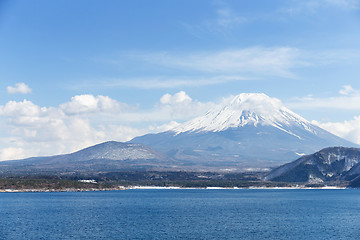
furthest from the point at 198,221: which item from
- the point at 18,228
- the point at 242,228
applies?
the point at 18,228

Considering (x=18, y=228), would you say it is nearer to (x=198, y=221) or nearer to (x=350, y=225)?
(x=198, y=221)

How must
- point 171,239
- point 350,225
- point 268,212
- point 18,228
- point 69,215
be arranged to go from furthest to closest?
point 268,212, point 69,215, point 350,225, point 18,228, point 171,239

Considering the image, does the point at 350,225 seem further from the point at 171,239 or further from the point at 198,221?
the point at 171,239

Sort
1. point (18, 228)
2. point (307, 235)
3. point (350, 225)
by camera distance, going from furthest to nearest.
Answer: point (350, 225) < point (18, 228) < point (307, 235)

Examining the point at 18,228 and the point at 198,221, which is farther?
the point at 198,221

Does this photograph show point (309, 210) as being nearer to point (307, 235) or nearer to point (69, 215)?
point (307, 235)

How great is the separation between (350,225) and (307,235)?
1769 centimetres

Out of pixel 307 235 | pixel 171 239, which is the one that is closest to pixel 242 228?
pixel 307 235

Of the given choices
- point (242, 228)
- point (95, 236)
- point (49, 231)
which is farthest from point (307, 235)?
point (49, 231)

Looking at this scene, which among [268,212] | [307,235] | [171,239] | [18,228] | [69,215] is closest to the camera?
[171,239]

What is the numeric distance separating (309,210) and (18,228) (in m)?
75.7

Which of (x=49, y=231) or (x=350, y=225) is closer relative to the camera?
(x=49, y=231)

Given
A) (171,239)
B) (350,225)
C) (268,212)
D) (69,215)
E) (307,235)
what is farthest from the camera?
(268,212)

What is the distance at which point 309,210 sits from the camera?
138 m
